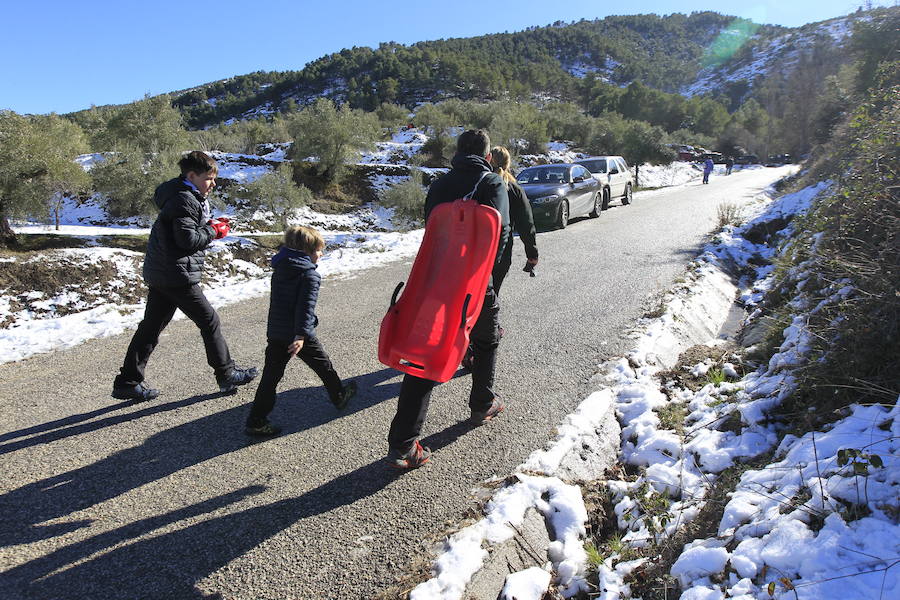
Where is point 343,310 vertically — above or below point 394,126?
below

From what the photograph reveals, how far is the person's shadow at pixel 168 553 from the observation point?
2.18 meters

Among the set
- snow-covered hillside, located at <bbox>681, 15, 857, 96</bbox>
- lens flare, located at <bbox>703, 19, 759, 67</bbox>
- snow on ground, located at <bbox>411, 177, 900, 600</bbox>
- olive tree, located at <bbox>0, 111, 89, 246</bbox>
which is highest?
lens flare, located at <bbox>703, 19, 759, 67</bbox>

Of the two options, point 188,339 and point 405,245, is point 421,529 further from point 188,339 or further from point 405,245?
point 405,245

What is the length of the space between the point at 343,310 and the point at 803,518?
540 centimetres

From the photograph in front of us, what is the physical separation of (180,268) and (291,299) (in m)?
1.11

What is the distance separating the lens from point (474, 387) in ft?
11.8

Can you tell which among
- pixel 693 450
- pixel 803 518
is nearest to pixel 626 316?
pixel 693 450

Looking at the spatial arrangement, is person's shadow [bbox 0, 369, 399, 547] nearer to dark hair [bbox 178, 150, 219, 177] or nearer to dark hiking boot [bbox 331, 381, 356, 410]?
dark hiking boot [bbox 331, 381, 356, 410]

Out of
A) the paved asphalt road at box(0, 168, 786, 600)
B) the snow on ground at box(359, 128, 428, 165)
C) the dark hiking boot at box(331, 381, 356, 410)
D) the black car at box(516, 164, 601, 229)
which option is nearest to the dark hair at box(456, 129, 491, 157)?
the paved asphalt road at box(0, 168, 786, 600)

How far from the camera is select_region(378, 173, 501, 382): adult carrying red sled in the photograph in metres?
2.66

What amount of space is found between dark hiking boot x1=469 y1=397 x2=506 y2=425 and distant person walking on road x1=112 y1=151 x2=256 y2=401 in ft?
6.74

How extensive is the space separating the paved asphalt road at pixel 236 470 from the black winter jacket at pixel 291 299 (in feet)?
2.64

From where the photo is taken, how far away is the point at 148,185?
12.6 m

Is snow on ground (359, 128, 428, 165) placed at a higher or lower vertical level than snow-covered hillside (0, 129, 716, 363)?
higher
